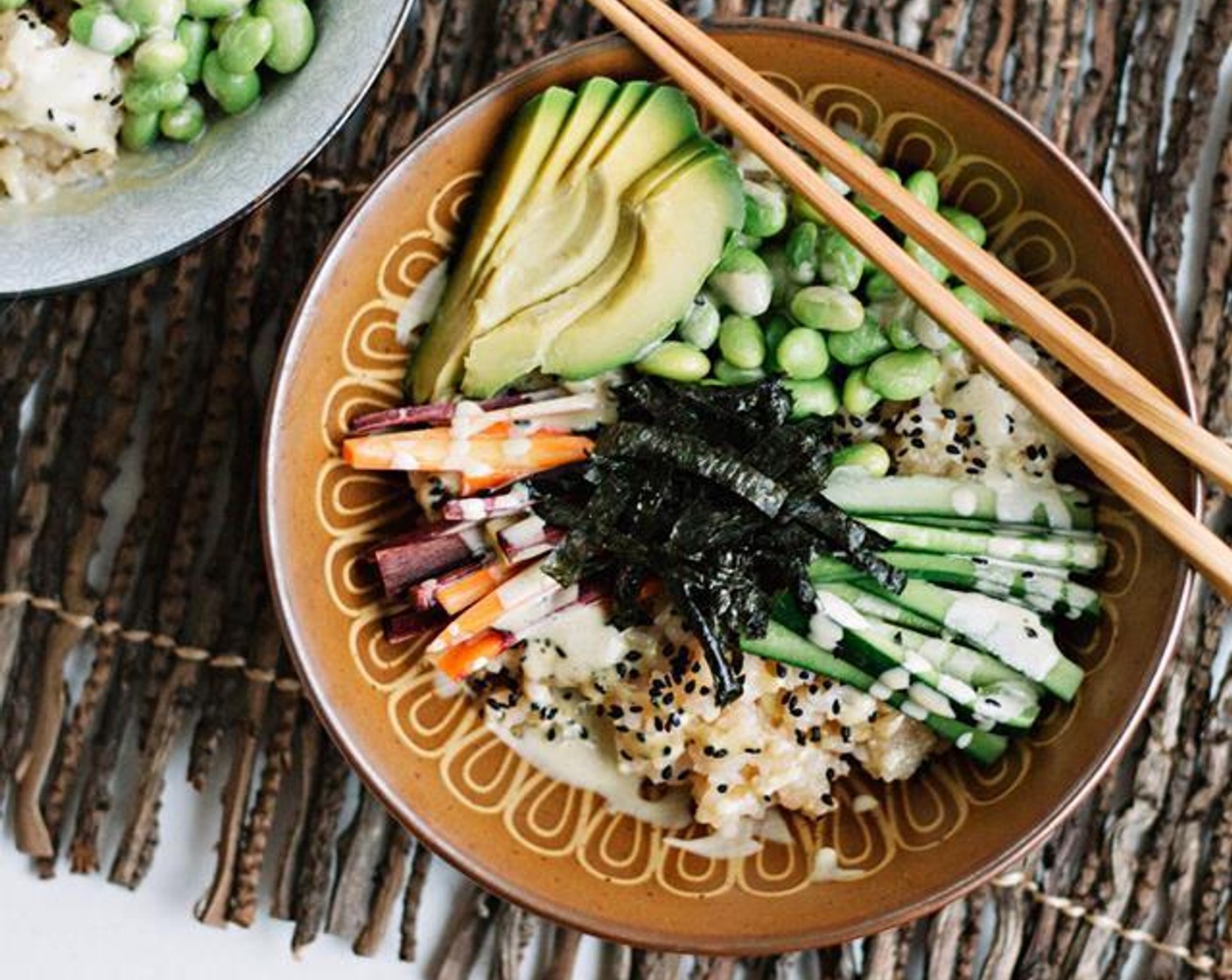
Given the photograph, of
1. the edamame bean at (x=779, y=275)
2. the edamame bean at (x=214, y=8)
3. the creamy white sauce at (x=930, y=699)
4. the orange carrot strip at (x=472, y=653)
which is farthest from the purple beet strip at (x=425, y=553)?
the edamame bean at (x=214, y=8)

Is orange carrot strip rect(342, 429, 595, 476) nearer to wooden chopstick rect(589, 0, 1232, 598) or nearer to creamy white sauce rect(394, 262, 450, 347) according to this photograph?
creamy white sauce rect(394, 262, 450, 347)

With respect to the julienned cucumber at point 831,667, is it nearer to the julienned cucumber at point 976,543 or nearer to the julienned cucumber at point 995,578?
the julienned cucumber at point 995,578

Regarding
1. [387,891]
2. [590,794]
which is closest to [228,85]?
[590,794]

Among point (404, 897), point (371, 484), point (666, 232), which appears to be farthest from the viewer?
point (404, 897)

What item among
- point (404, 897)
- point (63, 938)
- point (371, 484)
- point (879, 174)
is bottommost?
point (63, 938)

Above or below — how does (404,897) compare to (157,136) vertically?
below

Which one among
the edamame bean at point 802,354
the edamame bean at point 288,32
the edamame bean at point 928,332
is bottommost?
the edamame bean at point 802,354

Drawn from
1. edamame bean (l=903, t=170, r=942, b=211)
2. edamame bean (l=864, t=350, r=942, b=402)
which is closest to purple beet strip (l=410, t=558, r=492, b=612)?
edamame bean (l=864, t=350, r=942, b=402)

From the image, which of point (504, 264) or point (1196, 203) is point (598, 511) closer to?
point (504, 264)

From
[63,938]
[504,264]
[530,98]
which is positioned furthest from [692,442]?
[63,938]
